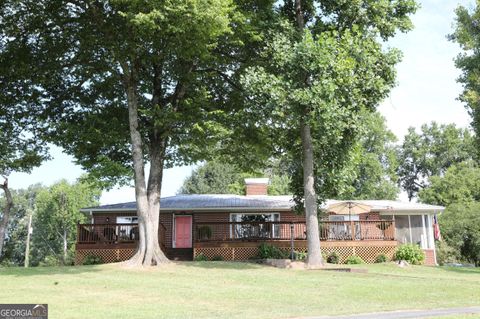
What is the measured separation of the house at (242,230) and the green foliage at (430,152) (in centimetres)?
3344

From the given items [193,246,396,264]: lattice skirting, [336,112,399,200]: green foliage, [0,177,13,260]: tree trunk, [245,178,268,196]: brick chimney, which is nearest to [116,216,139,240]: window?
[193,246,396,264]: lattice skirting

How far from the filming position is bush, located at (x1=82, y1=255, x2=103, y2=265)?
22.2 metres

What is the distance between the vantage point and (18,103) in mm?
20625

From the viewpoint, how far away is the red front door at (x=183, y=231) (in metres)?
A: 26.9

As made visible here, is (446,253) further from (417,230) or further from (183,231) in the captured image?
(183,231)

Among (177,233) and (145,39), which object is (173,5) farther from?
(177,233)

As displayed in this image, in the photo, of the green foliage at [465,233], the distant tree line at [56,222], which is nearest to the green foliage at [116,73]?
the green foliage at [465,233]

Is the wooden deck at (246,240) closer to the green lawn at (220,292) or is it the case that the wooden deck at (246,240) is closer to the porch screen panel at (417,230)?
the porch screen panel at (417,230)

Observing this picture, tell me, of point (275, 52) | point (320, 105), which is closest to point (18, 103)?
point (275, 52)

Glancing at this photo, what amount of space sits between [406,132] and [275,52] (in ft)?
158

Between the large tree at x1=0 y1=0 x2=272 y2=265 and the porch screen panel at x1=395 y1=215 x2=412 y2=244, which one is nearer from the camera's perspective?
the large tree at x1=0 y1=0 x2=272 y2=265

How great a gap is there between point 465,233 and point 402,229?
1253 centimetres

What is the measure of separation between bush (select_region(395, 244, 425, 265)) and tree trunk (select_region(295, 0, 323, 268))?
21.5 feet

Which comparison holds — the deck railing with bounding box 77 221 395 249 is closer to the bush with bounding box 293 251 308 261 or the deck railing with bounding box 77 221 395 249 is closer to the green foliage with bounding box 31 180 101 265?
the bush with bounding box 293 251 308 261
